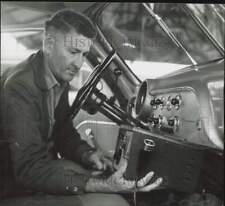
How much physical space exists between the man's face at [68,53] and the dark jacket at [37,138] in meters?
0.07

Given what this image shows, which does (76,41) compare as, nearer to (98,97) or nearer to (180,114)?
(98,97)

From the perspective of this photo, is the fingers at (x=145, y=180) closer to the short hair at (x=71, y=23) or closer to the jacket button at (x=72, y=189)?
the jacket button at (x=72, y=189)

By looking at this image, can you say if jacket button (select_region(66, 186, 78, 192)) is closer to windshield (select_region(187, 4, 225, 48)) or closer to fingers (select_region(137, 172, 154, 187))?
fingers (select_region(137, 172, 154, 187))

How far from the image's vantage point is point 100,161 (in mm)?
1565

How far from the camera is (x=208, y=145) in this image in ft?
4.30

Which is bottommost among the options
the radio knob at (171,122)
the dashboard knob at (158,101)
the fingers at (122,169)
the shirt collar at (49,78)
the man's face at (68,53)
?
the fingers at (122,169)

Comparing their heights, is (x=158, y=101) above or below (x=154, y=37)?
below

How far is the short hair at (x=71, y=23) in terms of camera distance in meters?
1.57

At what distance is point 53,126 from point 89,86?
277 millimetres

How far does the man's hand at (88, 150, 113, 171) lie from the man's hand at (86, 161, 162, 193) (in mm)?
59

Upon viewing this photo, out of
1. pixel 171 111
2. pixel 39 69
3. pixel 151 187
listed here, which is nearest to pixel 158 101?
pixel 171 111

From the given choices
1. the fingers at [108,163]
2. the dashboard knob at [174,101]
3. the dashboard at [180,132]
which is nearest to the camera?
the dashboard at [180,132]

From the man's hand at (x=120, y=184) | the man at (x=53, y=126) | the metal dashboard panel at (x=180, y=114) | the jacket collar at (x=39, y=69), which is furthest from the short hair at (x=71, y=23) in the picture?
the man's hand at (x=120, y=184)

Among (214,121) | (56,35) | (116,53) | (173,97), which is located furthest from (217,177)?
(56,35)
